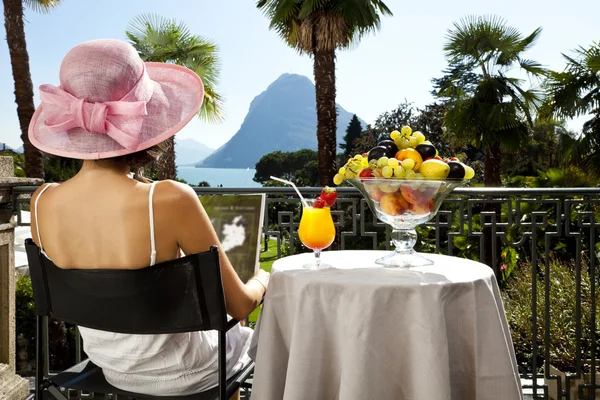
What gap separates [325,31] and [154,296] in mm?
11285

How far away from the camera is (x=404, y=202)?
181cm

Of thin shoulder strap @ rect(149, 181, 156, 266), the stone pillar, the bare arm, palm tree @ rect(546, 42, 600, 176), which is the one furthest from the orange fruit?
palm tree @ rect(546, 42, 600, 176)

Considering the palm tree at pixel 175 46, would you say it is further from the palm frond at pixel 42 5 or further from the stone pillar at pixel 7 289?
the stone pillar at pixel 7 289

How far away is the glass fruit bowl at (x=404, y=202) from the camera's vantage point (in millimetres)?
1755

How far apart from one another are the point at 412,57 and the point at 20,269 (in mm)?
78577

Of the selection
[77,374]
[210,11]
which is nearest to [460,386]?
[77,374]

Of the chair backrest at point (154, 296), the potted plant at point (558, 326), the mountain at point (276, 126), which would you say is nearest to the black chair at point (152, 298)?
the chair backrest at point (154, 296)

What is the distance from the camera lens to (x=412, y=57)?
266 feet

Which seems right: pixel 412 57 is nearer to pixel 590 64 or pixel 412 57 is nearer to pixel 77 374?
pixel 590 64

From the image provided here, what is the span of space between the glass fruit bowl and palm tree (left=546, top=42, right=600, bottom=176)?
11.6 meters

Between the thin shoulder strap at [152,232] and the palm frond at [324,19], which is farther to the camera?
the palm frond at [324,19]

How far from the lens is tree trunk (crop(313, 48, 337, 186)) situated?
1220 cm

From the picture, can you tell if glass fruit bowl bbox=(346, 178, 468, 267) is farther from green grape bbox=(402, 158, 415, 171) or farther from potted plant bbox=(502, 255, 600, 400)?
potted plant bbox=(502, 255, 600, 400)

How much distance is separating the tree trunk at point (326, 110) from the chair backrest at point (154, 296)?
10750 mm
